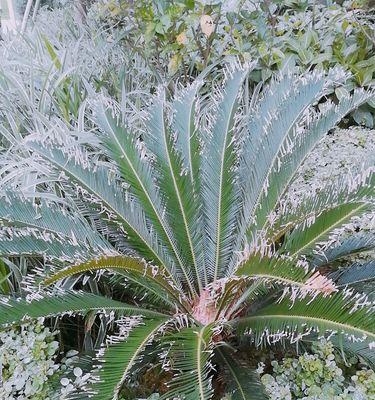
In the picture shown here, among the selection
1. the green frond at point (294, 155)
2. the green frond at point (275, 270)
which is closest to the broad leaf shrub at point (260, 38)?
the green frond at point (294, 155)

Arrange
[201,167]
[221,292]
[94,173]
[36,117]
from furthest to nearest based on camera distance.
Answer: [36,117], [201,167], [94,173], [221,292]

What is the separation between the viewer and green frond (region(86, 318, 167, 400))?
1.15 metres

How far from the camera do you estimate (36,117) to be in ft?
7.67

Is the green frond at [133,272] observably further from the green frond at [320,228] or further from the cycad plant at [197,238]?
the green frond at [320,228]

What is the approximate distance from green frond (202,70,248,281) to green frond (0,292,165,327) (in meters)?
0.32

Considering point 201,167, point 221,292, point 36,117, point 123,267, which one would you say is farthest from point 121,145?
point 36,117

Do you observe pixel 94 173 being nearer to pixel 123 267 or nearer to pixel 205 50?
pixel 123 267

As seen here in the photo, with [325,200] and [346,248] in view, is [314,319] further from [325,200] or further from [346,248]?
[346,248]

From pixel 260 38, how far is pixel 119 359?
7.95 ft

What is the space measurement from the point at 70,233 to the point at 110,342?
40 cm

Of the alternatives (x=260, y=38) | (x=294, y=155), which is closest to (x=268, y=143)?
(x=294, y=155)

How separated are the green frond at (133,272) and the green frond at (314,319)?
10.2 inches

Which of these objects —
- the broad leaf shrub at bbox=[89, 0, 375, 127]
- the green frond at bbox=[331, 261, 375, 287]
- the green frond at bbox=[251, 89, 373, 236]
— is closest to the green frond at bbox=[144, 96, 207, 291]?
the green frond at bbox=[251, 89, 373, 236]

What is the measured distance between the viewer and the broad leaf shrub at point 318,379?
4.45 feet
